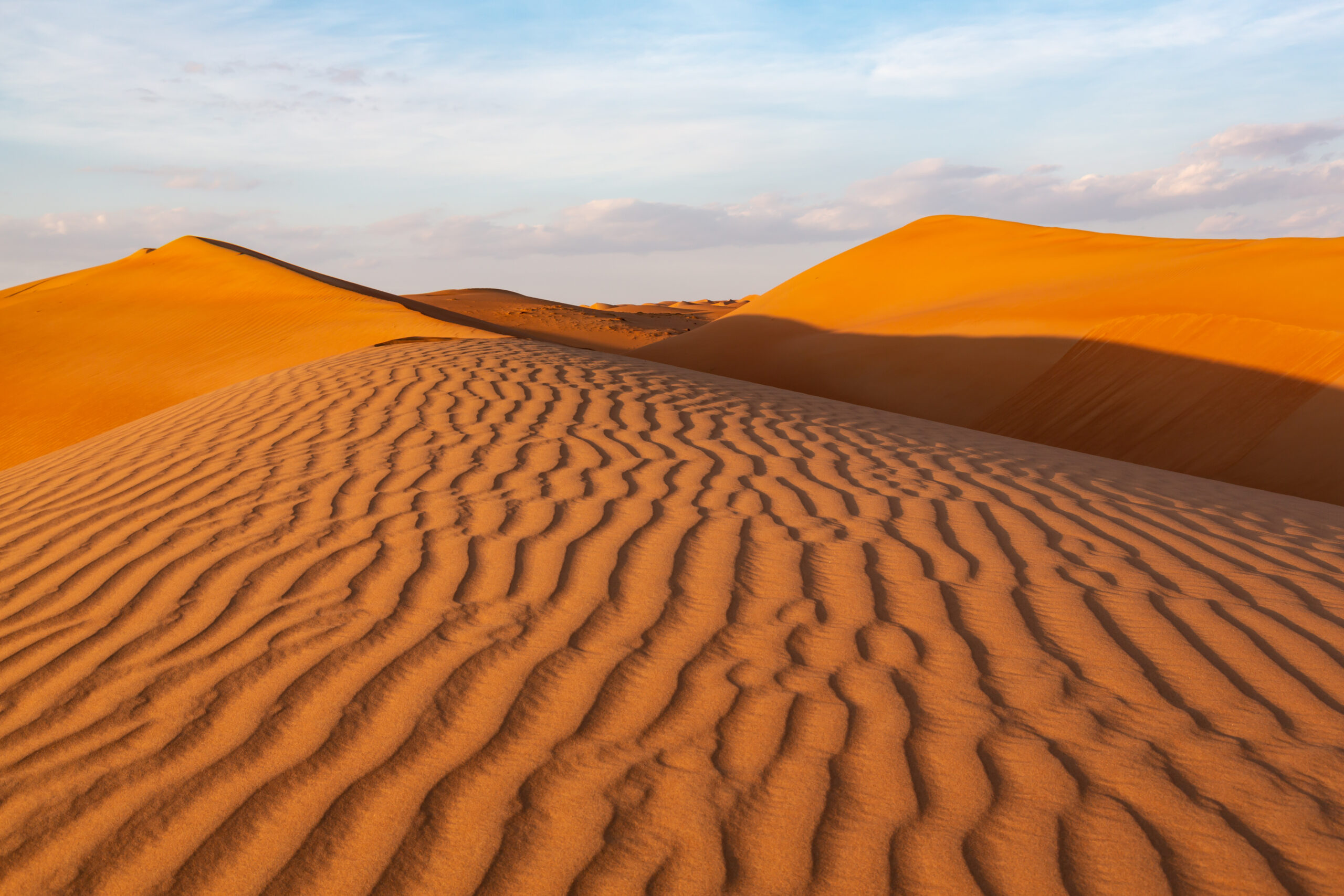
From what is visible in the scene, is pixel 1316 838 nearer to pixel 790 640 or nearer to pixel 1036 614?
pixel 1036 614

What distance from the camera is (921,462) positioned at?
490 centimetres

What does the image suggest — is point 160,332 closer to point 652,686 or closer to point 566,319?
point 566,319

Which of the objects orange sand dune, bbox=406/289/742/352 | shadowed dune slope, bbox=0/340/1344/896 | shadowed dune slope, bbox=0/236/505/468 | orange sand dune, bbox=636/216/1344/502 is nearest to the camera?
shadowed dune slope, bbox=0/340/1344/896

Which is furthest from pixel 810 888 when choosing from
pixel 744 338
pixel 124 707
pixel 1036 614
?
pixel 744 338

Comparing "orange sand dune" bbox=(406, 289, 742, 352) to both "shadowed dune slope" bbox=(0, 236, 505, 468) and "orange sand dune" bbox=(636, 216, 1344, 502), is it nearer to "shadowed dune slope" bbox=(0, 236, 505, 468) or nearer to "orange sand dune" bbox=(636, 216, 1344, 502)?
"shadowed dune slope" bbox=(0, 236, 505, 468)

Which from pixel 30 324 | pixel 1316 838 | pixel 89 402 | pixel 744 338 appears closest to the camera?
pixel 1316 838

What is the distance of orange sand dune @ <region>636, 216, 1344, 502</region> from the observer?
7434 mm

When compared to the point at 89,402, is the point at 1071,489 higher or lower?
higher

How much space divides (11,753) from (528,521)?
1772 mm

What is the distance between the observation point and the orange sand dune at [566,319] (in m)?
23.3

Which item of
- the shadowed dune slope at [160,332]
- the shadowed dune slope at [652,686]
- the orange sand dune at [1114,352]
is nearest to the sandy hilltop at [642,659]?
the shadowed dune slope at [652,686]

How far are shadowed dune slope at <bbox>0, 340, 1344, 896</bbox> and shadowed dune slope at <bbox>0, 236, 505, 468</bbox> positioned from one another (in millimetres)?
8815


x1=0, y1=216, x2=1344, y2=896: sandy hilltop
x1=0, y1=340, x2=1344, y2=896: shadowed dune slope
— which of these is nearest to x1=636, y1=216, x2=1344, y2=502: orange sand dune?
x1=0, y1=216, x2=1344, y2=896: sandy hilltop

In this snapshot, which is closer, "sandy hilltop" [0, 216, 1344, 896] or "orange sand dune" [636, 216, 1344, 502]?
"sandy hilltop" [0, 216, 1344, 896]
